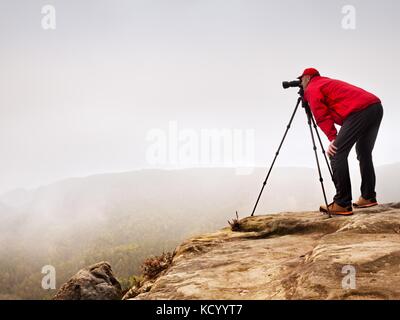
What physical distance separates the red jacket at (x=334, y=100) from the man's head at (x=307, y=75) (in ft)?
1.48

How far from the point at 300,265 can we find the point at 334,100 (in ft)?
12.7

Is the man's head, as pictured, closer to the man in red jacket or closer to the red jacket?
the man in red jacket

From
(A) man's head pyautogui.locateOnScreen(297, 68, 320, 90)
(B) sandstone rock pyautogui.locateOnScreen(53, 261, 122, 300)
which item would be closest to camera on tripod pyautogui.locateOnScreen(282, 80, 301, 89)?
(A) man's head pyautogui.locateOnScreen(297, 68, 320, 90)

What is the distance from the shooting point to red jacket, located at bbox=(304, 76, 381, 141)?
21.0 feet

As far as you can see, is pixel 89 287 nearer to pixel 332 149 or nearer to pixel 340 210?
pixel 340 210

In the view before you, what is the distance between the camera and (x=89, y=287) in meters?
10.8

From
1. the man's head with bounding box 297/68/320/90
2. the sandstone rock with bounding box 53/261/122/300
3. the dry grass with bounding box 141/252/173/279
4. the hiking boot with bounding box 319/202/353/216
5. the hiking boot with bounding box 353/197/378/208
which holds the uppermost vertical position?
the man's head with bounding box 297/68/320/90

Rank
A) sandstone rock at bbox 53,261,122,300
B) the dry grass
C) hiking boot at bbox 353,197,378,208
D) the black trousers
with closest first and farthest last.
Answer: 1. the black trousers
2. the dry grass
3. hiking boot at bbox 353,197,378,208
4. sandstone rock at bbox 53,261,122,300

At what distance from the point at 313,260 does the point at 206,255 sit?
2189 mm

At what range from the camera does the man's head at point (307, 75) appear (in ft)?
22.9

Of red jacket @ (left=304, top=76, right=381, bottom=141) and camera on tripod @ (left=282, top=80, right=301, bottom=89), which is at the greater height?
camera on tripod @ (left=282, top=80, right=301, bottom=89)

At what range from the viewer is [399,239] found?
441 cm
